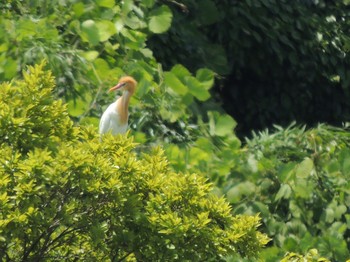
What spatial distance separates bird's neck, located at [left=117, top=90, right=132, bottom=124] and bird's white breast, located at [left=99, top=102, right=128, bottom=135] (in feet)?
0.07

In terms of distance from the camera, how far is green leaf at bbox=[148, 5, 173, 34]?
810 cm

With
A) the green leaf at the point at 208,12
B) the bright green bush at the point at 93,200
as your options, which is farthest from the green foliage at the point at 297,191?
the bright green bush at the point at 93,200

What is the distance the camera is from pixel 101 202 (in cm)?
447

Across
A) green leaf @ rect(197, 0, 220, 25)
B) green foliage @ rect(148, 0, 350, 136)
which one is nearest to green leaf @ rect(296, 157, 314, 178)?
green foliage @ rect(148, 0, 350, 136)

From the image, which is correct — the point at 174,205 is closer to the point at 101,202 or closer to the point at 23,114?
the point at 101,202

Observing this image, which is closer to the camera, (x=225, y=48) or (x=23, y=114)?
(x=23, y=114)

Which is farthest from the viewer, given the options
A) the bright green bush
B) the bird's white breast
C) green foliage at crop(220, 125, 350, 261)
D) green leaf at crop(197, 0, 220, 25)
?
green leaf at crop(197, 0, 220, 25)

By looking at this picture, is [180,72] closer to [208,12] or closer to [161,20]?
[161,20]

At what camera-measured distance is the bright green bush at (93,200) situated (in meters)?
4.31

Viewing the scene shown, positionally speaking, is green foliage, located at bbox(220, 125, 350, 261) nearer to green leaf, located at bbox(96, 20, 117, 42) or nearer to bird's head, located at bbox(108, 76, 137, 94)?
bird's head, located at bbox(108, 76, 137, 94)

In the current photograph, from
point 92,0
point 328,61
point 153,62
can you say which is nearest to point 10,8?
point 92,0

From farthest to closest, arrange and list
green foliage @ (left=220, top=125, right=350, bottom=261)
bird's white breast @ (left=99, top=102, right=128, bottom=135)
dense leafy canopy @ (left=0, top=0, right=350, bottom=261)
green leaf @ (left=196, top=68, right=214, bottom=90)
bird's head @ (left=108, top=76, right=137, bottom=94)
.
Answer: green leaf @ (left=196, top=68, right=214, bottom=90), green foliage @ (left=220, top=125, right=350, bottom=261), bird's head @ (left=108, top=76, right=137, bottom=94), bird's white breast @ (left=99, top=102, right=128, bottom=135), dense leafy canopy @ (left=0, top=0, right=350, bottom=261)

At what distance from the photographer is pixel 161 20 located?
26.7ft

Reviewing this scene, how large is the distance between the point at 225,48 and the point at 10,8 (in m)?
2.67
